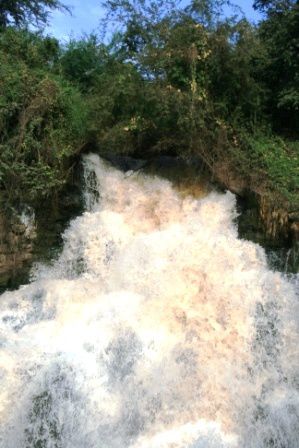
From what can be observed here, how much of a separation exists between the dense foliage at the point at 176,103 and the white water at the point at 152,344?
4.05 feet

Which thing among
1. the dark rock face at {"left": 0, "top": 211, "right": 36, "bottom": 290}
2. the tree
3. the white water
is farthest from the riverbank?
the tree

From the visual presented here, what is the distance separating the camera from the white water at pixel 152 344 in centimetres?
643

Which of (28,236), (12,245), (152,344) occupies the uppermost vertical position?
(28,236)

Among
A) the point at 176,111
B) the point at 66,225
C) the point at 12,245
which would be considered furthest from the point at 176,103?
the point at 12,245

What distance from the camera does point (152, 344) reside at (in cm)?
720

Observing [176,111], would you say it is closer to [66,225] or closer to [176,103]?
[176,103]

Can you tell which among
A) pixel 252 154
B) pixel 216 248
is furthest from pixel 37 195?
pixel 252 154

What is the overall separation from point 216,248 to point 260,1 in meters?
6.36

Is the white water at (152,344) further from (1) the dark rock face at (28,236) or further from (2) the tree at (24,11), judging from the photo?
(2) the tree at (24,11)

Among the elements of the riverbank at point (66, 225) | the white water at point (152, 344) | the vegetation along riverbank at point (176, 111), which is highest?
the vegetation along riverbank at point (176, 111)

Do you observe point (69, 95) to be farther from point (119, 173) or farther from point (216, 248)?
point (216, 248)

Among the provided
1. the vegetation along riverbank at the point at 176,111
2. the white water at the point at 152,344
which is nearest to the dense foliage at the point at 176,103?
the vegetation along riverbank at the point at 176,111

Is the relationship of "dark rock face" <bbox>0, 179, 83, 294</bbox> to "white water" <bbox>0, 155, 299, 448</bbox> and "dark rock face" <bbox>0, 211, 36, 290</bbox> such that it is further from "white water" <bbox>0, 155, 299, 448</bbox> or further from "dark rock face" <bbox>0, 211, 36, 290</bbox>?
"white water" <bbox>0, 155, 299, 448</bbox>

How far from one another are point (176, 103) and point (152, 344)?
4.58 m
